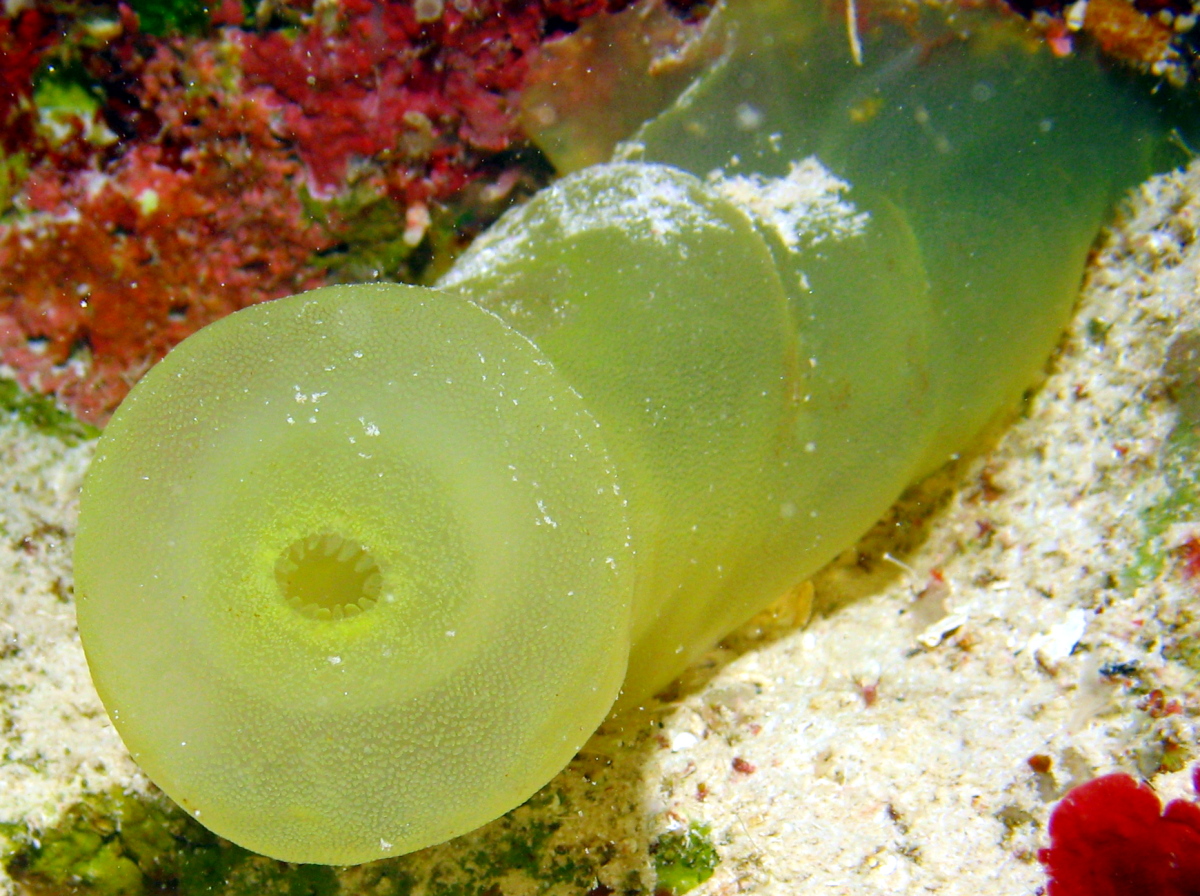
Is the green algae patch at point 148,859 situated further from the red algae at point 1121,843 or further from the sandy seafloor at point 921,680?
the red algae at point 1121,843

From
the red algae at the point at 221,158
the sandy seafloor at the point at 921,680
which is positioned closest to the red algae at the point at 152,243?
the red algae at the point at 221,158

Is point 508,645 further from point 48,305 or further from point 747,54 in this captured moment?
point 48,305

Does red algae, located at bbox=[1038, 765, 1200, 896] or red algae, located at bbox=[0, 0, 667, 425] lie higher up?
red algae, located at bbox=[0, 0, 667, 425]

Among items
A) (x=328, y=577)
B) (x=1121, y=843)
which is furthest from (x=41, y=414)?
(x=1121, y=843)

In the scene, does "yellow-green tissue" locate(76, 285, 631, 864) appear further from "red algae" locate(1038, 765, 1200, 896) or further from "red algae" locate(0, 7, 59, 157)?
"red algae" locate(0, 7, 59, 157)

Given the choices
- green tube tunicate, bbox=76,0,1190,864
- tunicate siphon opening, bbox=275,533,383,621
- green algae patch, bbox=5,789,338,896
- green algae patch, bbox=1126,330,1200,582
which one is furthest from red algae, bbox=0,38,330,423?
green algae patch, bbox=1126,330,1200,582

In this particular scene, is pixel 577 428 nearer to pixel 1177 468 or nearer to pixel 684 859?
pixel 684 859

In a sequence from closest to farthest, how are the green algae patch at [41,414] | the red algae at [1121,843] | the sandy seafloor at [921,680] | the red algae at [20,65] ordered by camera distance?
the red algae at [1121,843] → the sandy seafloor at [921,680] → the red algae at [20,65] → the green algae patch at [41,414]

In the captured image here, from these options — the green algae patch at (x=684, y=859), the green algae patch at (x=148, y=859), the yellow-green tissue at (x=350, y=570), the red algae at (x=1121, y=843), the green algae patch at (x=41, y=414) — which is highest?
the yellow-green tissue at (x=350, y=570)
